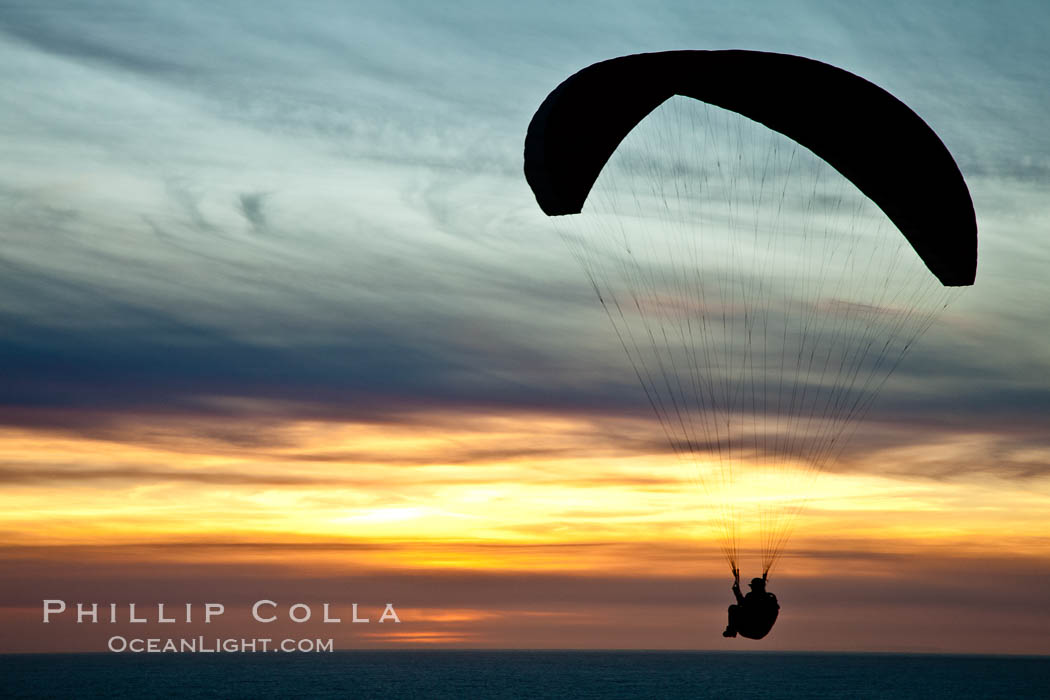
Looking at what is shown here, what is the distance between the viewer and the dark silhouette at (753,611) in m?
16.9

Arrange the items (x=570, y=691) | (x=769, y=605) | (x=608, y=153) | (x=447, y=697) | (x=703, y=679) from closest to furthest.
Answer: (x=769, y=605) → (x=608, y=153) → (x=447, y=697) → (x=570, y=691) → (x=703, y=679)

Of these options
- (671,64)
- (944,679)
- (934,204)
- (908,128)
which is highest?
(671,64)

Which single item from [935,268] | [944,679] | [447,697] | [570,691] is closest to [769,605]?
[935,268]

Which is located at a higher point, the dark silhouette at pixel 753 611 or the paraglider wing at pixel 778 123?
the paraglider wing at pixel 778 123

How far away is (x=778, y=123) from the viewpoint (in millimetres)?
18203

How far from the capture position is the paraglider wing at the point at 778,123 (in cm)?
1755

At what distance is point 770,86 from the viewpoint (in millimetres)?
17672

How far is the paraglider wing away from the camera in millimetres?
17547

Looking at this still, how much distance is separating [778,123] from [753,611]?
743 cm

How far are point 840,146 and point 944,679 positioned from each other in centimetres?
20050

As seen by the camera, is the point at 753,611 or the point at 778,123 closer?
the point at 753,611

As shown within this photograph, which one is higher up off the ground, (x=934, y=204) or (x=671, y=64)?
(x=671, y=64)

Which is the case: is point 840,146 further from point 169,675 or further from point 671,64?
point 169,675

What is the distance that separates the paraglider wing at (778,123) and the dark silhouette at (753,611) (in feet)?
19.3
